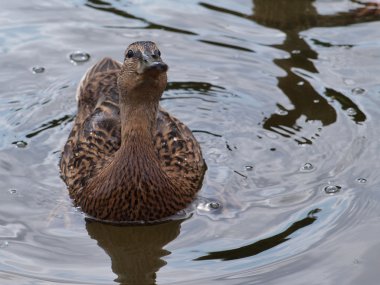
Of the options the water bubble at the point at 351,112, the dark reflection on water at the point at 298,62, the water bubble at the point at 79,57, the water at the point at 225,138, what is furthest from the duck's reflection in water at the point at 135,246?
the water bubble at the point at 79,57

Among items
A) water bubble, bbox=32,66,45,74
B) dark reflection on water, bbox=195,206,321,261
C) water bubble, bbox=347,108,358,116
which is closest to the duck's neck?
dark reflection on water, bbox=195,206,321,261

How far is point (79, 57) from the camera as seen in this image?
35.0ft

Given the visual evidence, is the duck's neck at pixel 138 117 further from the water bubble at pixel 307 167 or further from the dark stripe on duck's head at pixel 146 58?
the water bubble at pixel 307 167

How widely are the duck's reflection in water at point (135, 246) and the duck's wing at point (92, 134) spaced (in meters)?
0.56

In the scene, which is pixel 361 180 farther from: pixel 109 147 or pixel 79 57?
pixel 79 57

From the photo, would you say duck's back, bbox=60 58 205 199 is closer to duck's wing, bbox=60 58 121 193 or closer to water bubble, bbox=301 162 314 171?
duck's wing, bbox=60 58 121 193

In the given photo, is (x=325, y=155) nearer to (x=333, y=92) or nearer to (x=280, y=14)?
(x=333, y=92)

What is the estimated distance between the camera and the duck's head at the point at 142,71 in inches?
292

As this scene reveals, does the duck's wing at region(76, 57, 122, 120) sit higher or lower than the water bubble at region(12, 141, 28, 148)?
higher

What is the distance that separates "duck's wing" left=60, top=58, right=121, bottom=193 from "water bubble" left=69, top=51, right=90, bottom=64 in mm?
1350

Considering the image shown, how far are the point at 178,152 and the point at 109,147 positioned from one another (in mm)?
586

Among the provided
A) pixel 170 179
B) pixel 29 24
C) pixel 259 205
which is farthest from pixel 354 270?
pixel 29 24

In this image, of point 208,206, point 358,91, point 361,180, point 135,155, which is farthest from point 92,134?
point 358,91

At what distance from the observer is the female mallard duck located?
7742mm
